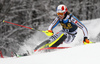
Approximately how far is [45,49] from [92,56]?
9.50ft

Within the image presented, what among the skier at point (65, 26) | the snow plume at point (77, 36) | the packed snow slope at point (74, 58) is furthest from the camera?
the snow plume at point (77, 36)

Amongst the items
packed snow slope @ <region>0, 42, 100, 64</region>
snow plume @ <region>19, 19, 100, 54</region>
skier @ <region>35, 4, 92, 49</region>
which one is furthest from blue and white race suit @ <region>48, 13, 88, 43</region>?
snow plume @ <region>19, 19, 100, 54</region>

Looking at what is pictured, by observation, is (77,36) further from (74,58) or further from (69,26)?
(74,58)

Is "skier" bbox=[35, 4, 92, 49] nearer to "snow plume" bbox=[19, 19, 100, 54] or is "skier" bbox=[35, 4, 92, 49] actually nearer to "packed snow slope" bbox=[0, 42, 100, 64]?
"packed snow slope" bbox=[0, 42, 100, 64]

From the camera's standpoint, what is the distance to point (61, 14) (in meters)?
5.45

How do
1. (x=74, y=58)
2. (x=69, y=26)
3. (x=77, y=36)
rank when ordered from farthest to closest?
(x=77, y=36) → (x=69, y=26) → (x=74, y=58)

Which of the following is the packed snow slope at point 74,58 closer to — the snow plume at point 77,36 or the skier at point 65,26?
the skier at point 65,26

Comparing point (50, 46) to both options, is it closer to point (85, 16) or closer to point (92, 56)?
point (92, 56)

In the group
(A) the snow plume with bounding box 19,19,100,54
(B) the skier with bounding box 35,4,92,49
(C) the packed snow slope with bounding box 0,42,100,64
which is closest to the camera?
(C) the packed snow slope with bounding box 0,42,100,64

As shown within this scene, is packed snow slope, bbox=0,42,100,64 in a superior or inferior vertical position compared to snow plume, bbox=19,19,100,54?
superior

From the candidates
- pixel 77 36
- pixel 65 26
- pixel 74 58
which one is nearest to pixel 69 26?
pixel 65 26

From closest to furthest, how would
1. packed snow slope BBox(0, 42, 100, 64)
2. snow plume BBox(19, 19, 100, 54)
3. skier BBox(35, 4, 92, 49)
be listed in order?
packed snow slope BBox(0, 42, 100, 64) < skier BBox(35, 4, 92, 49) < snow plume BBox(19, 19, 100, 54)

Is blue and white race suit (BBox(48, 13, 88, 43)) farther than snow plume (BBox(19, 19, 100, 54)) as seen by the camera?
No

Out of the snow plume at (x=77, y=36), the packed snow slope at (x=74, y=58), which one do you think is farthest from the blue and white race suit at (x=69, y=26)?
the snow plume at (x=77, y=36)
